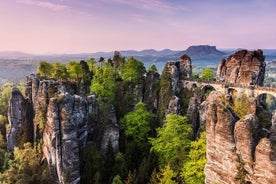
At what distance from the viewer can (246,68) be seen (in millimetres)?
58094

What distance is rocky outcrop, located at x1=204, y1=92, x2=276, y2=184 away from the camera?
84.9 ft

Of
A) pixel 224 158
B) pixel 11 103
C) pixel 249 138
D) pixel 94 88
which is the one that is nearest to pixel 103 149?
pixel 94 88

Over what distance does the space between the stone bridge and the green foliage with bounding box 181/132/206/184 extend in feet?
67.0

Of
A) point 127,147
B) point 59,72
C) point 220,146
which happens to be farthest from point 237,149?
point 59,72

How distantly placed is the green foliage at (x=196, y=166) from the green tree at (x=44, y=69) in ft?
140

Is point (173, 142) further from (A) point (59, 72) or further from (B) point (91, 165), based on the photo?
(A) point (59, 72)

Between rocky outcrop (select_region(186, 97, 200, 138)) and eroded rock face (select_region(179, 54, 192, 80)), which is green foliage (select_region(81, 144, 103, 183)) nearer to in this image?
rocky outcrop (select_region(186, 97, 200, 138))

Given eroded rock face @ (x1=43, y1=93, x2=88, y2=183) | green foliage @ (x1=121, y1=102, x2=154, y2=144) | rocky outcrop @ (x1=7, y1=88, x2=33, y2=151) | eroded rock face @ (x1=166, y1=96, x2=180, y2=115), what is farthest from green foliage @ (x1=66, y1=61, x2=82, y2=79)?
eroded rock face @ (x1=166, y1=96, x2=180, y2=115)

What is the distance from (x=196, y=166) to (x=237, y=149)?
10843 millimetres

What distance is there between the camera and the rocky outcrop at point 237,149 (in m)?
25.9

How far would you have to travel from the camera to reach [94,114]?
5622 centimetres

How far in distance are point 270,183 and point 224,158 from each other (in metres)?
5.59

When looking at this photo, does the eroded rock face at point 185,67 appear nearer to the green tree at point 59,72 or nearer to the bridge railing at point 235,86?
the bridge railing at point 235,86

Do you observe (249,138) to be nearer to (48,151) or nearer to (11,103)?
(48,151)
